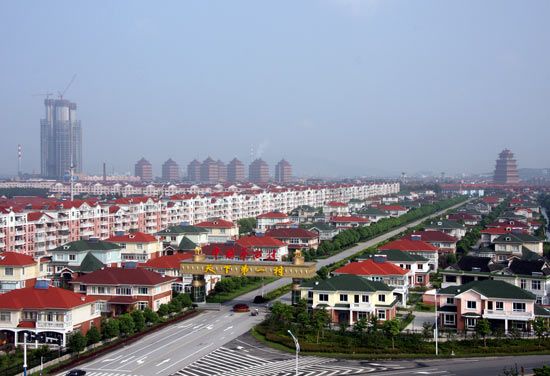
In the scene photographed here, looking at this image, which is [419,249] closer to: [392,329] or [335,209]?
[392,329]

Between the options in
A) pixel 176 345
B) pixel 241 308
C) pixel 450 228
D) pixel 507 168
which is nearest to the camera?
pixel 176 345

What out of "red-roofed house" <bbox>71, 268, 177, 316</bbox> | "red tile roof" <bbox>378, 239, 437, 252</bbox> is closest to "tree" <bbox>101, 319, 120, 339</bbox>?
"red-roofed house" <bbox>71, 268, 177, 316</bbox>

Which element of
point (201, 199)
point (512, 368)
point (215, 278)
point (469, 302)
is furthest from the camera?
point (201, 199)

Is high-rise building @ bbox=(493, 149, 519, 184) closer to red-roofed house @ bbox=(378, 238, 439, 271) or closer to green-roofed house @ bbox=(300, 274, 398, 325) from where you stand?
red-roofed house @ bbox=(378, 238, 439, 271)

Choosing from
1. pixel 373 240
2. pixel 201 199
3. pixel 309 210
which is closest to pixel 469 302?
pixel 373 240

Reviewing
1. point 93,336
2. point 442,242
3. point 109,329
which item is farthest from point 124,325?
point 442,242

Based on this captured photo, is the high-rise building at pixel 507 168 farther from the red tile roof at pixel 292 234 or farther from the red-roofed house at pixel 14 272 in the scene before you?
the red-roofed house at pixel 14 272

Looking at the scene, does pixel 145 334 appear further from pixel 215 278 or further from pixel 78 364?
pixel 215 278
